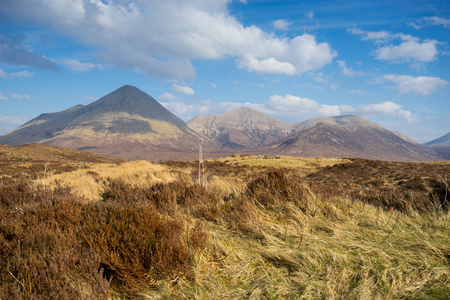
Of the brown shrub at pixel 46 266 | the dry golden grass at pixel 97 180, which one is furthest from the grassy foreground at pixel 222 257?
the dry golden grass at pixel 97 180

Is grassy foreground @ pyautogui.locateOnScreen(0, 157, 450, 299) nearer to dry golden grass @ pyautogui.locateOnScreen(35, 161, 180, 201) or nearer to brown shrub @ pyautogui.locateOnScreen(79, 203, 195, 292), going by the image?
brown shrub @ pyautogui.locateOnScreen(79, 203, 195, 292)

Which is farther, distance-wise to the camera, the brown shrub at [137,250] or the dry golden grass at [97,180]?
the dry golden grass at [97,180]

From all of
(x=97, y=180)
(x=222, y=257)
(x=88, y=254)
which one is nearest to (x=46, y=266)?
(x=88, y=254)

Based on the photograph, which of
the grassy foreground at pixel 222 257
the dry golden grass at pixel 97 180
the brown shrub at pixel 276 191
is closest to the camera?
the grassy foreground at pixel 222 257

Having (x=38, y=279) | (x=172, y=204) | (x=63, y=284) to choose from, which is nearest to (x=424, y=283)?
(x=63, y=284)

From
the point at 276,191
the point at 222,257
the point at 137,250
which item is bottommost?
the point at 222,257

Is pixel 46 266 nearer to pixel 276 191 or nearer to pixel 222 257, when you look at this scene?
pixel 222 257

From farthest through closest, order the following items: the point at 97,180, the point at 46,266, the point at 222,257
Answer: the point at 97,180 → the point at 222,257 → the point at 46,266

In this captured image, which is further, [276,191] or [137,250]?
[276,191]

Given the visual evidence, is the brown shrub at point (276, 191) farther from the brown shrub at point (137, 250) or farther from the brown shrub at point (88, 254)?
the brown shrub at point (137, 250)

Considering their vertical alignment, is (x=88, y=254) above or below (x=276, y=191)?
below

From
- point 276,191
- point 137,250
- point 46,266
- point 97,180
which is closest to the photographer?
point 46,266

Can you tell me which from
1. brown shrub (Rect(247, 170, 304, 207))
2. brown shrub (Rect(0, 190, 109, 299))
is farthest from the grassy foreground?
brown shrub (Rect(247, 170, 304, 207))

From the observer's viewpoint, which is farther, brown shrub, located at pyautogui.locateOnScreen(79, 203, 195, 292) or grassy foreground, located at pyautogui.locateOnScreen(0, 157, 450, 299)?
brown shrub, located at pyautogui.locateOnScreen(79, 203, 195, 292)
